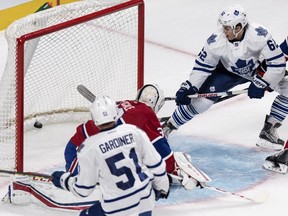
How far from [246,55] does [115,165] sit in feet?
4.87

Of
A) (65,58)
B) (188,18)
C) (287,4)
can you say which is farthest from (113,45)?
(287,4)

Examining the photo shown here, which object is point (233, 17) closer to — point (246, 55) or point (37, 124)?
point (246, 55)

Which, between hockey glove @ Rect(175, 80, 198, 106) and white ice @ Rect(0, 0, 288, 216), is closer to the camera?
white ice @ Rect(0, 0, 288, 216)

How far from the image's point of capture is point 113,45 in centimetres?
603

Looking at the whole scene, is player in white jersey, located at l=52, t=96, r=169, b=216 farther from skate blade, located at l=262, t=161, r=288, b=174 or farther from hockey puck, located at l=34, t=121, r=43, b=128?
hockey puck, located at l=34, t=121, r=43, b=128

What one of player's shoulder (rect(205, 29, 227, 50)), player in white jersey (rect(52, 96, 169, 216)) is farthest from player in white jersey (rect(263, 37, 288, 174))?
player in white jersey (rect(52, 96, 169, 216))

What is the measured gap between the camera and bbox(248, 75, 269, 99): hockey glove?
5.56m

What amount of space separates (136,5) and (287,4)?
2.93m

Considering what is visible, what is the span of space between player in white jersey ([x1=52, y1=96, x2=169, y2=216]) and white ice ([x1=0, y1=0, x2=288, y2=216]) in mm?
668

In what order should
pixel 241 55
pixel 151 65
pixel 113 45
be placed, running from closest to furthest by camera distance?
pixel 241 55 → pixel 113 45 → pixel 151 65

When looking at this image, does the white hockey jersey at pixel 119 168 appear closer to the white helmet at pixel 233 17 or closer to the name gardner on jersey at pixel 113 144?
the name gardner on jersey at pixel 113 144

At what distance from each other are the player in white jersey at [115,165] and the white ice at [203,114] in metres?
0.67

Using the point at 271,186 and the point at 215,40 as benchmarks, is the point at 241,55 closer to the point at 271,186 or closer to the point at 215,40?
the point at 215,40

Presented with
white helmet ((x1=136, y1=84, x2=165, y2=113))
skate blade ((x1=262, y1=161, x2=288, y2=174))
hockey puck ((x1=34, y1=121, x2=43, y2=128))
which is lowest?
skate blade ((x1=262, y1=161, x2=288, y2=174))
